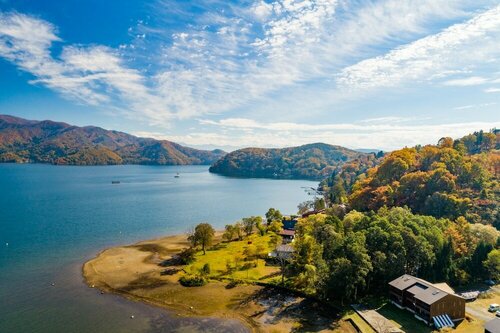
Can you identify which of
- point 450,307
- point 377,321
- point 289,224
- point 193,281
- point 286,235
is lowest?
point 193,281

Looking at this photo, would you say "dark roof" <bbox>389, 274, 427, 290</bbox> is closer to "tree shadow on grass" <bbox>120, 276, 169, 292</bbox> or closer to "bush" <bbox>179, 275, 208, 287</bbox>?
"bush" <bbox>179, 275, 208, 287</bbox>

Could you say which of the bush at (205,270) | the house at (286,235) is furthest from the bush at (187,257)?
the house at (286,235)

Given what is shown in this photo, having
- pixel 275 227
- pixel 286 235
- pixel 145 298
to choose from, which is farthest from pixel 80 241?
pixel 286 235

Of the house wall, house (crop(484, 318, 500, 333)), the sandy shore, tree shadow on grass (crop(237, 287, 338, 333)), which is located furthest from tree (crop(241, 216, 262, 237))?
house (crop(484, 318, 500, 333))

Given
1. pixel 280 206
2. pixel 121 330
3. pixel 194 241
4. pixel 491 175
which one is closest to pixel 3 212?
pixel 194 241

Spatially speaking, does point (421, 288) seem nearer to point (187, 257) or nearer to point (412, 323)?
point (412, 323)

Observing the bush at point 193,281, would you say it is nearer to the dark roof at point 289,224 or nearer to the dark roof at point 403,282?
the dark roof at point 403,282

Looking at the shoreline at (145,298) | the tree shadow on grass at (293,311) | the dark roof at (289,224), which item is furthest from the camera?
the dark roof at (289,224)
